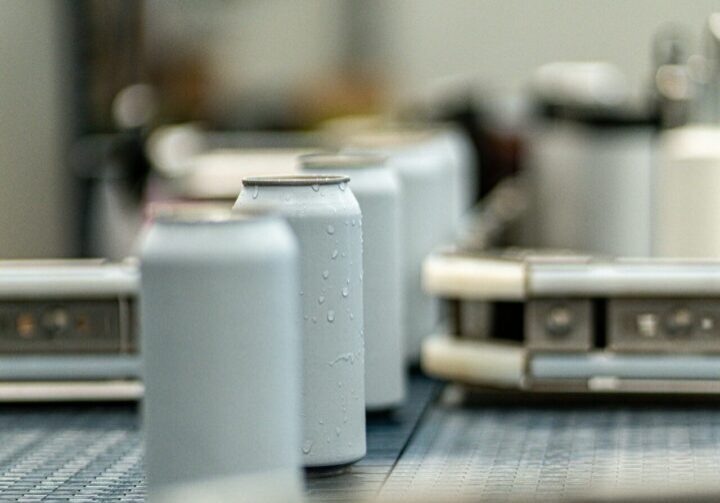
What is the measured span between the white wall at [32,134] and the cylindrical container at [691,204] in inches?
151

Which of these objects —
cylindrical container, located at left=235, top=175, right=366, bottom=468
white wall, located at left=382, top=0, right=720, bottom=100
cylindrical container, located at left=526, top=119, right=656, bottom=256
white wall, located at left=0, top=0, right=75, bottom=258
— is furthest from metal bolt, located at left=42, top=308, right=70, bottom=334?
white wall, located at left=382, top=0, right=720, bottom=100

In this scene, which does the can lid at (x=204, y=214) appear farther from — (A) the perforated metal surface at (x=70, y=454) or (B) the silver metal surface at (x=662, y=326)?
(B) the silver metal surface at (x=662, y=326)

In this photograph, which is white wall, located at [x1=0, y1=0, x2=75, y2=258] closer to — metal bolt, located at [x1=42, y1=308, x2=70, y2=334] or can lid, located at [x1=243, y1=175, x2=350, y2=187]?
metal bolt, located at [x1=42, y1=308, x2=70, y2=334]

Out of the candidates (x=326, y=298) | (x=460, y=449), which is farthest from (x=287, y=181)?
(x=460, y=449)

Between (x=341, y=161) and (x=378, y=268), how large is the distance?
4.9 inches

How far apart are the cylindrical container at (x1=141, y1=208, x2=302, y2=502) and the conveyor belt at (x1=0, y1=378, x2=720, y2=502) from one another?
0.14 metres

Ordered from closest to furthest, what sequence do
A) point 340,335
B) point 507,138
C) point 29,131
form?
point 340,335
point 507,138
point 29,131

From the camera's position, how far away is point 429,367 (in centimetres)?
187

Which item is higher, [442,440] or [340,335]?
[340,335]

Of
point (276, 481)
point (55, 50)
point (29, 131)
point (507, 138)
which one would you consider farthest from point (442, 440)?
point (55, 50)

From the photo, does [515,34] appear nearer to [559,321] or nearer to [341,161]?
[559,321]

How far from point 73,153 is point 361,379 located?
17.5ft

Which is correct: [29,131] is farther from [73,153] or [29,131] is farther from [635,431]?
[635,431]

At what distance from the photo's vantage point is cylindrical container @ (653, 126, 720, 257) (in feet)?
6.34
